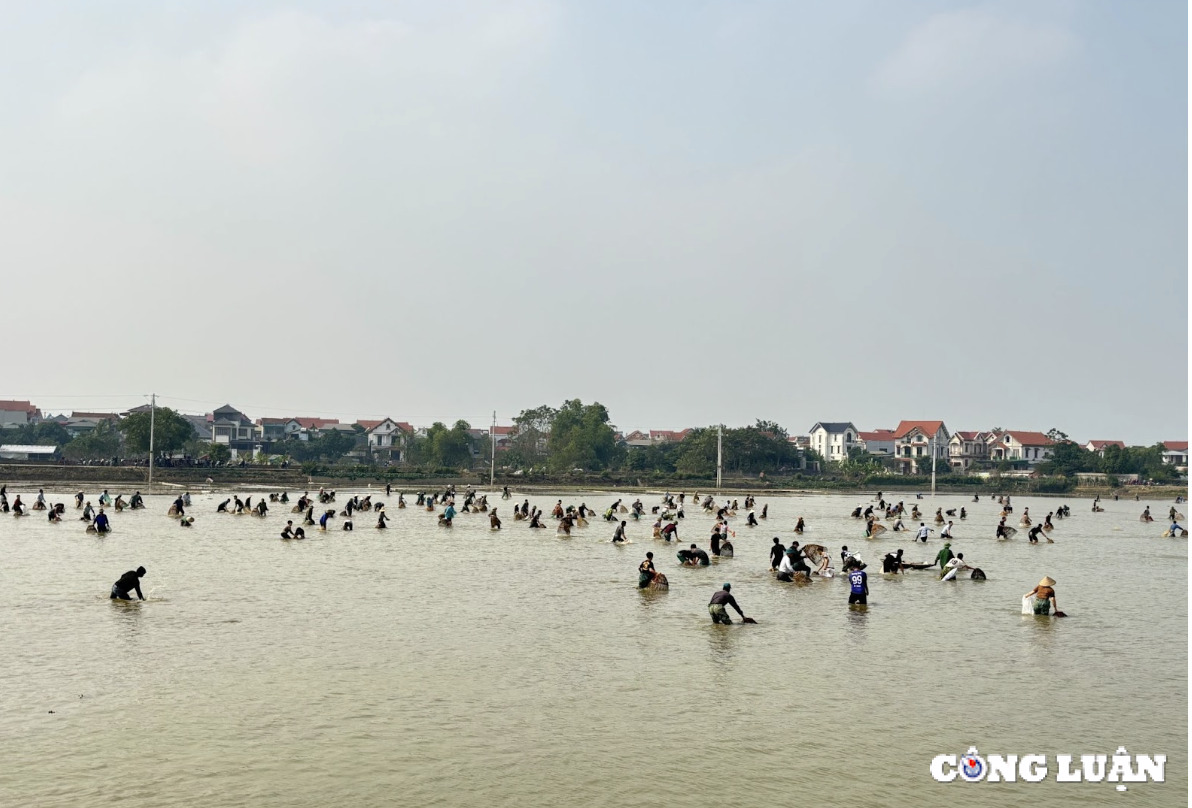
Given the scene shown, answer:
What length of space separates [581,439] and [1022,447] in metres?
88.0

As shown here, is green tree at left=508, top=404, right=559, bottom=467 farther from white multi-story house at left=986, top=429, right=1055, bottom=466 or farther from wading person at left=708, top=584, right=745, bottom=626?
wading person at left=708, top=584, right=745, bottom=626

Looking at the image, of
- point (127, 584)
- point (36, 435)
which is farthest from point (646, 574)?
point (36, 435)

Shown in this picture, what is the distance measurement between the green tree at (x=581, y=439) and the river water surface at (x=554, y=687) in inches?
4341

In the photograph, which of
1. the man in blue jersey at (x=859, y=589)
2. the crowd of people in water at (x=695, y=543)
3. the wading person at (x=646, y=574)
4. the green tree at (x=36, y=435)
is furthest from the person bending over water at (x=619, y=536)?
the green tree at (x=36, y=435)

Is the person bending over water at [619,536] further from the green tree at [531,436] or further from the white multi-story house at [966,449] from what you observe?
the white multi-story house at [966,449]

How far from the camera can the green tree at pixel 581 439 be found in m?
146

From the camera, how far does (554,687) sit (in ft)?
59.9

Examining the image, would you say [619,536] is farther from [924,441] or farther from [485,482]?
[924,441]

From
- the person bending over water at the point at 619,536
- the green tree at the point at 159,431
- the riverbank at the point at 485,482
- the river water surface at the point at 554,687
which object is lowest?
the river water surface at the point at 554,687

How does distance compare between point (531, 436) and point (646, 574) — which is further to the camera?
point (531, 436)

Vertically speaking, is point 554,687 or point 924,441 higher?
point 924,441

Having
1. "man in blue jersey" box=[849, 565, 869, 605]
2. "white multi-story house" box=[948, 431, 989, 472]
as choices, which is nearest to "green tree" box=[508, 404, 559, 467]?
"white multi-story house" box=[948, 431, 989, 472]

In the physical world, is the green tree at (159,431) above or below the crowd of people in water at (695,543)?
above

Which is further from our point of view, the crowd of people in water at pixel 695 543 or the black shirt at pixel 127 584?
the crowd of people in water at pixel 695 543
